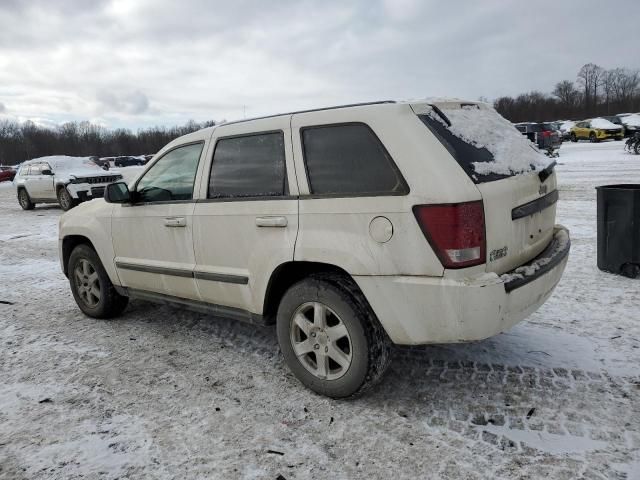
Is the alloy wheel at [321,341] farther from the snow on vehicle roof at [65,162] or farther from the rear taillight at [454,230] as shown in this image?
the snow on vehicle roof at [65,162]

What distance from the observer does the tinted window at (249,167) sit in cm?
338

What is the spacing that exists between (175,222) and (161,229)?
240 millimetres

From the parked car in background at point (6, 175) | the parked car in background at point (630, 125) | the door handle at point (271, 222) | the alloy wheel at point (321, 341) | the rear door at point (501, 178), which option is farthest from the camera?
the parked car in background at point (6, 175)

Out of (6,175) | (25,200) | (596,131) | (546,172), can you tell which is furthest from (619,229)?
(6,175)

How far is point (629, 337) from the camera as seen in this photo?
389cm

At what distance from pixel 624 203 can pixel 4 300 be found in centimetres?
719

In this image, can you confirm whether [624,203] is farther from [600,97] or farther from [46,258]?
[600,97]

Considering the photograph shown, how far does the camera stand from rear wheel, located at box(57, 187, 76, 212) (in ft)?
51.1

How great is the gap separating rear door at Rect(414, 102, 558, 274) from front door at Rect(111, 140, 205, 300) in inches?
79.1

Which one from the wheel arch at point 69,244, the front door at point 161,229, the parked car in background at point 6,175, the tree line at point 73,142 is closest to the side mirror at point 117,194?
the front door at point 161,229

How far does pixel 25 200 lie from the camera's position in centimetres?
1711

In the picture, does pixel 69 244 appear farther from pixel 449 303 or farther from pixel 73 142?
pixel 73 142

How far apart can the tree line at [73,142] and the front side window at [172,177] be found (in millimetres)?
81592

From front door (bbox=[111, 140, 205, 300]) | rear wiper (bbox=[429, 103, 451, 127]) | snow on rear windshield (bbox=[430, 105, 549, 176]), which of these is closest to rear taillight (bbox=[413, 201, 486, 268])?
snow on rear windshield (bbox=[430, 105, 549, 176])
